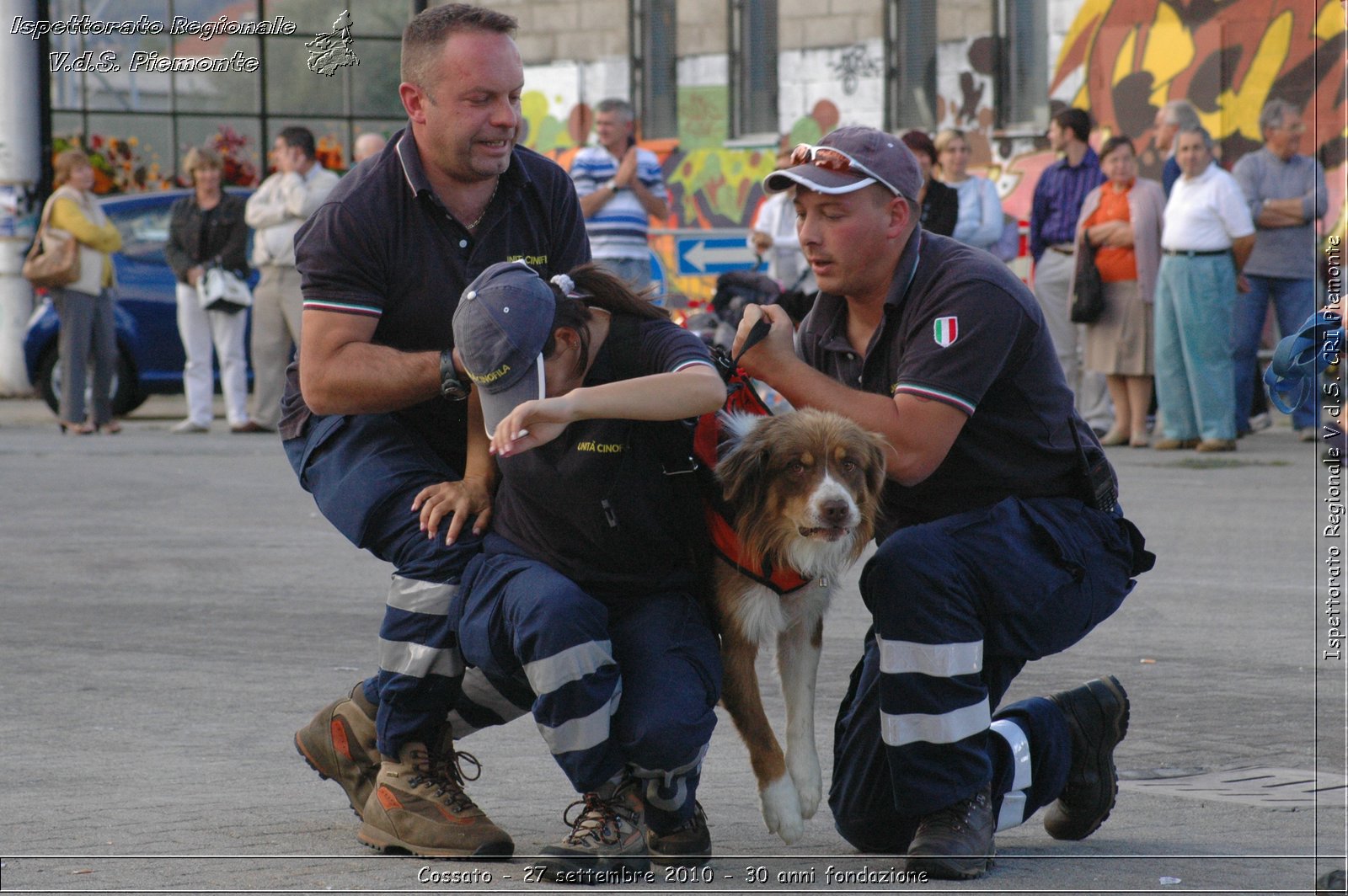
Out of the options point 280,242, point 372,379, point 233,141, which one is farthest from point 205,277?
point 372,379

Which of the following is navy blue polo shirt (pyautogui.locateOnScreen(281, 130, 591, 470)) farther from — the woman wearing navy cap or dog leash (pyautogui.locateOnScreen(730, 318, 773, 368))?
dog leash (pyautogui.locateOnScreen(730, 318, 773, 368))

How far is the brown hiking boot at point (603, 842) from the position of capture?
4.28m

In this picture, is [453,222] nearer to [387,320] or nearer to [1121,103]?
[387,320]

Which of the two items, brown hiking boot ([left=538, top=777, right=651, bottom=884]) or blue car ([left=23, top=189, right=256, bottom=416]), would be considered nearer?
brown hiking boot ([left=538, top=777, right=651, bottom=884])

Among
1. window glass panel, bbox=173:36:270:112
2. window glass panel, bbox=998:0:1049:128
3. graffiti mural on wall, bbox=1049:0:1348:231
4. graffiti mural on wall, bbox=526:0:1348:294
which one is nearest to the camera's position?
graffiti mural on wall, bbox=526:0:1348:294

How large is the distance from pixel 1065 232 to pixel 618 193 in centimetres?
345

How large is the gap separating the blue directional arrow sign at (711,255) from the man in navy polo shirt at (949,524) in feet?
38.5

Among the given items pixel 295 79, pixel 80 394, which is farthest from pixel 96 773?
pixel 295 79

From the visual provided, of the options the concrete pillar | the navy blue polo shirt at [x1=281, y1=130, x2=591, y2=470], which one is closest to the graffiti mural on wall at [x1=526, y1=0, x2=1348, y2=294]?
the concrete pillar

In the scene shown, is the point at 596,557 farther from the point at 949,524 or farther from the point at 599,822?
the point at 949,524

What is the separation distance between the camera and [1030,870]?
4.55 m

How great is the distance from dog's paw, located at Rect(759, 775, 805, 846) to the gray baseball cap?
1454 millimetres

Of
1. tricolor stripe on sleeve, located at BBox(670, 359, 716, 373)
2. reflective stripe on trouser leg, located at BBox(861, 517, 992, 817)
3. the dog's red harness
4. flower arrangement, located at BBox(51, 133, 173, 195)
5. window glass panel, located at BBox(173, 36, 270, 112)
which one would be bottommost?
reflective stripe on trouser leg, located at BBox(861, 517, 992, 817)

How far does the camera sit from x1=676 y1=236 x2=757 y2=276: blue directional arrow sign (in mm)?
16812
